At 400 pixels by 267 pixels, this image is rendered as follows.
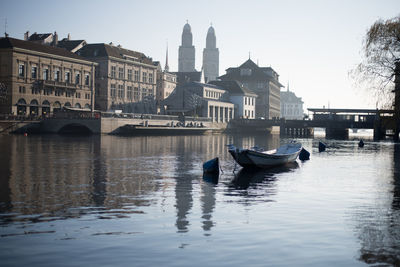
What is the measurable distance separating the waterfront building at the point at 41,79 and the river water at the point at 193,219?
71.5 meters

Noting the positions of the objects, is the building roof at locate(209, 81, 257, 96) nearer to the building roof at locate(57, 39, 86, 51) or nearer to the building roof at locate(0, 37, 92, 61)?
the building roof at locate(57, 39, 86, 51)

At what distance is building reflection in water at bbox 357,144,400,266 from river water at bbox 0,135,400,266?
3 cm

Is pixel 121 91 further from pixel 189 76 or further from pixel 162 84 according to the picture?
pixel 189 76

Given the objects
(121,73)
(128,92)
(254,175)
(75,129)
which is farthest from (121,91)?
(254,175)

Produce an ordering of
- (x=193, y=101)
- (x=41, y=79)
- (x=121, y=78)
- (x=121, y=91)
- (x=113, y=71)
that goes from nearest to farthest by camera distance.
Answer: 1. (x=41, y=79)
2. (x=113, y=71)
3. (x=121, y=78)
4. (x=121, y=91)
5. (x=193, y=101)

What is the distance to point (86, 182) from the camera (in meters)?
27.6

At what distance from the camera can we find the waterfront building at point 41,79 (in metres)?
98.2

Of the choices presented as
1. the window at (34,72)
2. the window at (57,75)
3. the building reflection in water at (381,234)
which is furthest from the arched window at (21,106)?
the building reflection in water at (381,234)

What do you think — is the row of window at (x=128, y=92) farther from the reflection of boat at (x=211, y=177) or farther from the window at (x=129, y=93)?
the reflection of boat at (x=211, y=177)

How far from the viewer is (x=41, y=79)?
105 metres

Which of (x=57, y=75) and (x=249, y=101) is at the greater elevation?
(x=57, y=75)

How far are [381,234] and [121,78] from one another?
123 metres

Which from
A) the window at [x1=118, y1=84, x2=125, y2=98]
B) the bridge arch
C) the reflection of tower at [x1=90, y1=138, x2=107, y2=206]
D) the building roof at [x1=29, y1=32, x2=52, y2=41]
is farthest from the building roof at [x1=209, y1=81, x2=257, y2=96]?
the reflection of tower at [x1=90, y1=138, x2=107, y2=206]

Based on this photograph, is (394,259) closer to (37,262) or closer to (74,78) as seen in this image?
(37,262)
